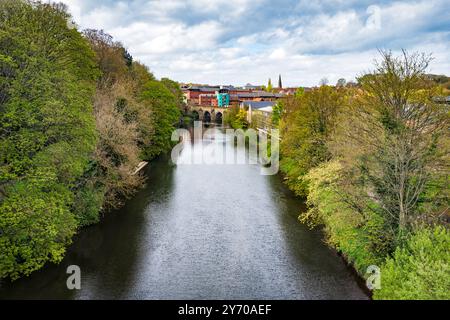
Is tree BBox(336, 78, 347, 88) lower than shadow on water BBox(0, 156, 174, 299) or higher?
higher
